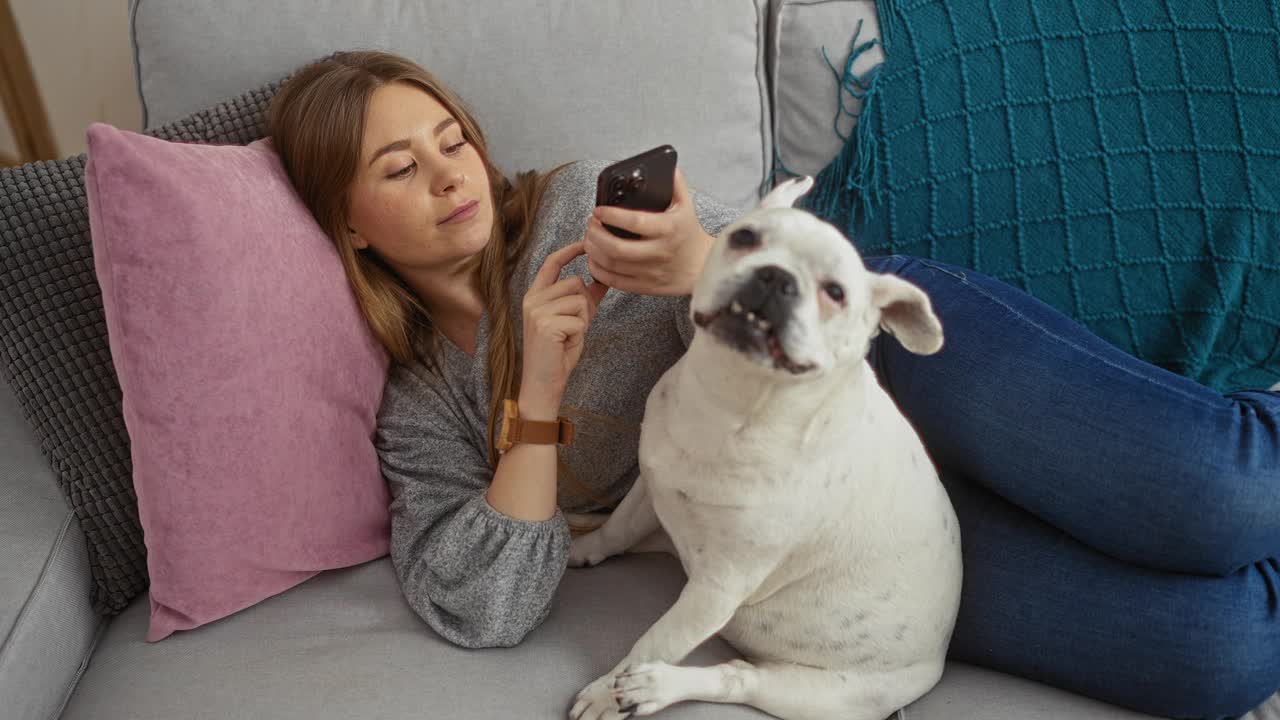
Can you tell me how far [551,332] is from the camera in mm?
1116

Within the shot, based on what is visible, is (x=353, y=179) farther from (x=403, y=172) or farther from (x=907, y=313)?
(x=907, y=313)

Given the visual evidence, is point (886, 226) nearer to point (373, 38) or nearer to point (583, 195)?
point (583, 195)

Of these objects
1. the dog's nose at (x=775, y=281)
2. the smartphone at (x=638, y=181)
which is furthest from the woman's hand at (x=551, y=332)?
the dog's nose at (x=775, y=281)

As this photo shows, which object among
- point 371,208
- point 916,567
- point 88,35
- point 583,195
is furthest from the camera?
point 88,35

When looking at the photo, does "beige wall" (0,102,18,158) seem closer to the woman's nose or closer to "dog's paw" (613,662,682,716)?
the woman's nose

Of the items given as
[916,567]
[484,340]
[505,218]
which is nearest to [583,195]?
[505,218]

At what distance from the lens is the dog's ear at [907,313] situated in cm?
90

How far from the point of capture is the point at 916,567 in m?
1.09

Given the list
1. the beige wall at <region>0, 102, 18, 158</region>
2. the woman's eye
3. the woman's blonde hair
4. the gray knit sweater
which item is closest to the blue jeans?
the gray knit sweater

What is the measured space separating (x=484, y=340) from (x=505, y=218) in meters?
0.21

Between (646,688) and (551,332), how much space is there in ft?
1.47

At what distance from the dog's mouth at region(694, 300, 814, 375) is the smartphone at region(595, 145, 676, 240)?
25cm

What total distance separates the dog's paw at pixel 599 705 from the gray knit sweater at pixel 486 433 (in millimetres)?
144

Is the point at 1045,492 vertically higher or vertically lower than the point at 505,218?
lower
